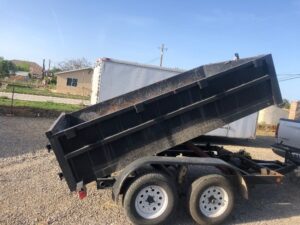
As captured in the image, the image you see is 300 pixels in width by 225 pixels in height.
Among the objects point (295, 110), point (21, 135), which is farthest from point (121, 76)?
point (295, 110)

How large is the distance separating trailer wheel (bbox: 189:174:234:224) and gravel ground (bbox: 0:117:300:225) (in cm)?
32

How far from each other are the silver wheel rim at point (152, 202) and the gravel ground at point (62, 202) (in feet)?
1.35

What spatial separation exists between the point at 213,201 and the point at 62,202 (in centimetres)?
261

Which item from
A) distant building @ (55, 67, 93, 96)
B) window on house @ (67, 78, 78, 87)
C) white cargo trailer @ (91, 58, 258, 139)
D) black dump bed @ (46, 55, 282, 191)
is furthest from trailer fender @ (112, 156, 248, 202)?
window on house @ (67, 78, 78, 87)

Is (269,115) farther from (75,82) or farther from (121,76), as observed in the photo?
(75,82)

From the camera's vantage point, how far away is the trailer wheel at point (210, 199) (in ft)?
19.7

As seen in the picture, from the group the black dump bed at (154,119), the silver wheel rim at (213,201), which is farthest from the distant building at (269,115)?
the silver wheel rim at (213,201)

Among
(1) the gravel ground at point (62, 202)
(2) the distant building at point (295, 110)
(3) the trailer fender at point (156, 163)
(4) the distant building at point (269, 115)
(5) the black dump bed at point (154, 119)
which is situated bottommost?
(4) the distant building at point (269, 115)

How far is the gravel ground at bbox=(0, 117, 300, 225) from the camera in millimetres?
6156

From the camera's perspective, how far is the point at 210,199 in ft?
20.1

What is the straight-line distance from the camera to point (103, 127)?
237 inches

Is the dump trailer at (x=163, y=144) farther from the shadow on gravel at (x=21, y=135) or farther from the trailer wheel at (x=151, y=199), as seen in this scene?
the shadow on gravel at (x=21, y=135)

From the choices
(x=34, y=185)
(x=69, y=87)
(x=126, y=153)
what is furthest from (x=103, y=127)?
(x=69, y=87)

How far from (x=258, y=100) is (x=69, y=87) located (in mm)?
49863
